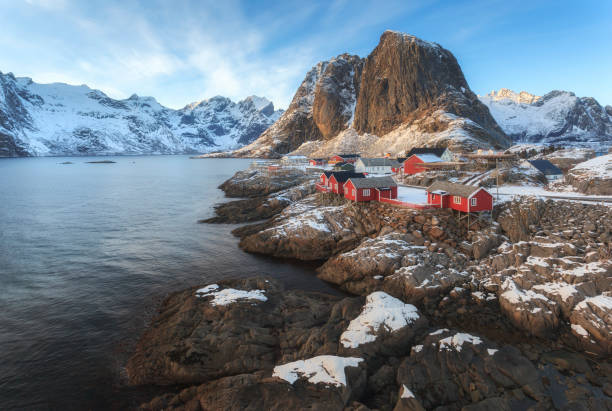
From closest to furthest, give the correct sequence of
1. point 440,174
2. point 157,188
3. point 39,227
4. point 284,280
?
point 284,280, point 39,227, point 440,174, point 157,188

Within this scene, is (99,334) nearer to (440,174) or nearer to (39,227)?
(39,227)

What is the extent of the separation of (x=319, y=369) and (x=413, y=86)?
169 meters

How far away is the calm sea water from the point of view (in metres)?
16.2

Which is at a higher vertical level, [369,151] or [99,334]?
[369,151]

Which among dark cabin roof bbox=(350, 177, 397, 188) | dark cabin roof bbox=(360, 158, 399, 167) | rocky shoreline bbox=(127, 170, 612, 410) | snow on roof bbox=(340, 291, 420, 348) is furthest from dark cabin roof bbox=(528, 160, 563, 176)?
snow on roof bbox=(340, 291, 420, 348)

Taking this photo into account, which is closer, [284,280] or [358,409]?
[358,409]

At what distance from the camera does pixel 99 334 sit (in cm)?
2009

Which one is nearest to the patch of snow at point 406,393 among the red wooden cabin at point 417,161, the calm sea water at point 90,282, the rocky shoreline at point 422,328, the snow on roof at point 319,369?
the rocky shoreline at point 422,328

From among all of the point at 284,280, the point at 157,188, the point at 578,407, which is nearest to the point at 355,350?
the point at 578,407

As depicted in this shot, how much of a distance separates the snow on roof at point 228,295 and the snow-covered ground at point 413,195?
2636 cm

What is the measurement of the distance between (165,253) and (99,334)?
51.1 feet

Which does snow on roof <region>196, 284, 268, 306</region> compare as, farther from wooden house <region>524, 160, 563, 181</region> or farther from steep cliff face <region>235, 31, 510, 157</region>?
steep cliff face <region>235, 31, 510, 157</region>

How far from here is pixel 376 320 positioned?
1759 cm

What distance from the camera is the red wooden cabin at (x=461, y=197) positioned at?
103ft
